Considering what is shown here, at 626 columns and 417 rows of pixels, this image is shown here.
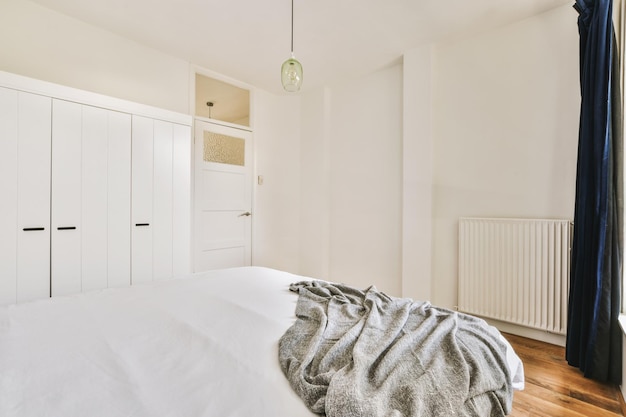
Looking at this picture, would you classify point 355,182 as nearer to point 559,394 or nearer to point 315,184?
point 315,184

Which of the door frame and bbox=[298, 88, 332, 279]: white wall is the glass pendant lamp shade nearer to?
the door frame

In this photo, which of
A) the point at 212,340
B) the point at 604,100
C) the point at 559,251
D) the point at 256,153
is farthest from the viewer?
the point at 256,153

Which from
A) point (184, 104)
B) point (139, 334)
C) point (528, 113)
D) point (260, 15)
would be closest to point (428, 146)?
point (528, 113)

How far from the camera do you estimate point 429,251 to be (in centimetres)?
302

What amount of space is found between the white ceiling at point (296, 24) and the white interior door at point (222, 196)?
83 cm

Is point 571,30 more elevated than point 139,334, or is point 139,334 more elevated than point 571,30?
point 571,30

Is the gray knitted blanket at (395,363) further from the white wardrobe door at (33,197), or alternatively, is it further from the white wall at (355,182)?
the white wall at (355,182)

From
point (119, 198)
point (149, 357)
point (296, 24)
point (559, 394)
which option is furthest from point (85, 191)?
point (559, 394)

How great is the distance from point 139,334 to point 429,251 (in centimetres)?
259

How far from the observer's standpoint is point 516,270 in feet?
8.14

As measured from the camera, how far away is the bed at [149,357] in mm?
733

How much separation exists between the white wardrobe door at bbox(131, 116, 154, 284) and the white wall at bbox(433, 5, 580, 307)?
2.62m

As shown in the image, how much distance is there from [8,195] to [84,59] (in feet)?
4.41

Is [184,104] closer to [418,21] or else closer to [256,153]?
[256,153]
